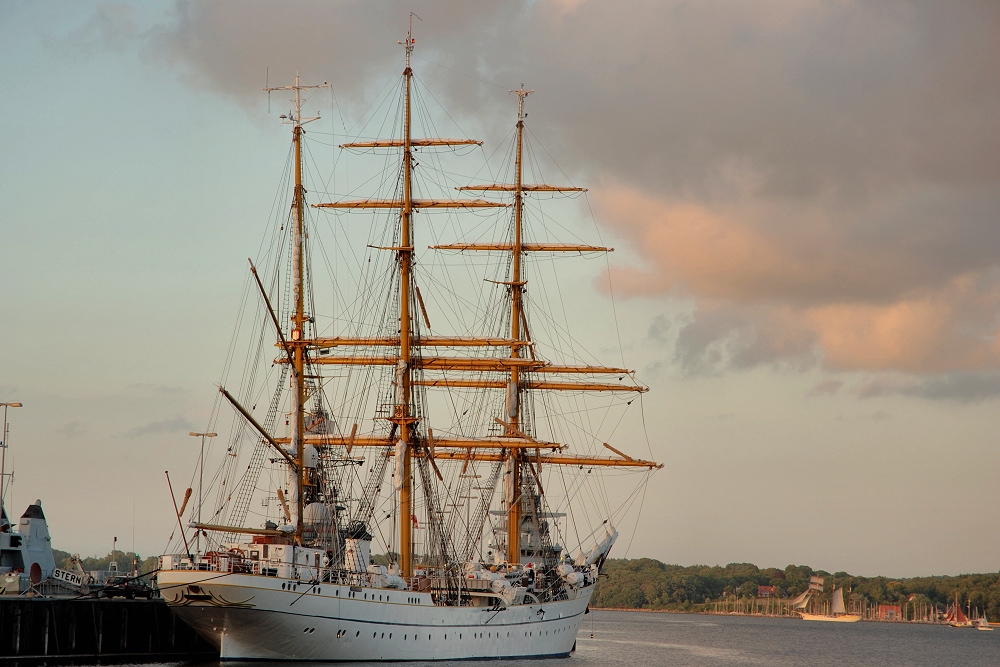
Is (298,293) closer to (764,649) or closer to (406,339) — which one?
(406,339)

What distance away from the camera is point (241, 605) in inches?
2473

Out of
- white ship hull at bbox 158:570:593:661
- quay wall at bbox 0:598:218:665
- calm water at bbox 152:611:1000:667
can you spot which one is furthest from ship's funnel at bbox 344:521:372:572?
quay wall at bbox 0:598:218:665

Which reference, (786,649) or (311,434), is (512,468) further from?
(786,649)

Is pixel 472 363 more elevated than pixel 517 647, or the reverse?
pixel 472 363

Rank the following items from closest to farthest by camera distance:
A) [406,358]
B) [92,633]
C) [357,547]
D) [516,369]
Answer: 1. [92,633]
2. [357,547]
3. [406,358]
4. [516,369]

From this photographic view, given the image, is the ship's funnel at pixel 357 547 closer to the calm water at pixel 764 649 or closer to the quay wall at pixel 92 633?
the calm water at pixel 764 649

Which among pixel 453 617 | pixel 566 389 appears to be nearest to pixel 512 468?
pixel 566 389

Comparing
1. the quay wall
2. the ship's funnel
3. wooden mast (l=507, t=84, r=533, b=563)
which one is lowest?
the quay wall

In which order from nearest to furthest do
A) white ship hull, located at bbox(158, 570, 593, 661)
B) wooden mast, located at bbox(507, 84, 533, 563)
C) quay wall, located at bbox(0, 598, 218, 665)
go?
white ship hull, located at bbox(158, 570, 593, 661), quay wall, located at bbox(0, 598, 218, 665), wooden mast, located at bbox(507, 84, 533, 563)

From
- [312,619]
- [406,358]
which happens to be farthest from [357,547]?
[406,358]

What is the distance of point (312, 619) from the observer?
214ft

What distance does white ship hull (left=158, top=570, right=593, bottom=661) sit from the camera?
62.9 meters

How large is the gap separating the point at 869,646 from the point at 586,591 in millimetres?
68598

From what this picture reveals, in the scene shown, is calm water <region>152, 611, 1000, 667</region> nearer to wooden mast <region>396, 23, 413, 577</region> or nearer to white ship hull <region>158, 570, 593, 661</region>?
white ship hull <region>158, 570, 593, 661</region>
